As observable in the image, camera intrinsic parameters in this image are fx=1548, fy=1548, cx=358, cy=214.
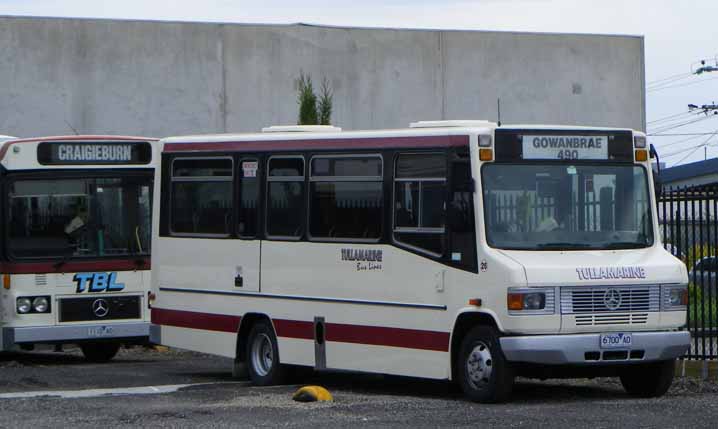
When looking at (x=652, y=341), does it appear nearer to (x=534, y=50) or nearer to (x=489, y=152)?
(x=489, y=152)

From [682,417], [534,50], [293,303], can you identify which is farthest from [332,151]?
[534,50]

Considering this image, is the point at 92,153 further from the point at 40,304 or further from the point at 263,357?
the point at 263,357

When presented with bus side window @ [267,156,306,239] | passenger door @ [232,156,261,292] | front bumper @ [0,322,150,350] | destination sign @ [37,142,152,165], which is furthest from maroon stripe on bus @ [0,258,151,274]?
bus side window @ [267,156,306,239]

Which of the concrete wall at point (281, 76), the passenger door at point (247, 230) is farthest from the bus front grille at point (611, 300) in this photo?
the concrete wall at point (281, 76)

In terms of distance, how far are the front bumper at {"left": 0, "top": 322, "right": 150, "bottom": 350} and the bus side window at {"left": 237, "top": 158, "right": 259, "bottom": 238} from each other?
12.4 feet

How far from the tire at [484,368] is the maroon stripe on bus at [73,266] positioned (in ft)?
24.0

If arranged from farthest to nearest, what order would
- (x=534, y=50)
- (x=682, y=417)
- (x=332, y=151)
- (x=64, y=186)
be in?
(x=534, y=50)
(x=64, y=186)
(x=332, y=151)
(x=682, y=417)

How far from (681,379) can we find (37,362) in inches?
372

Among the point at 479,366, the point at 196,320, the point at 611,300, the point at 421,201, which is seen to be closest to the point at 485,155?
the point at 421,201

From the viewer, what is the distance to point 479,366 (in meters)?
14.2

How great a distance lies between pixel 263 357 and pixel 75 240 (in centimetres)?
438

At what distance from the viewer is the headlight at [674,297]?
14.4m

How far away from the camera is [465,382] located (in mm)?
14375

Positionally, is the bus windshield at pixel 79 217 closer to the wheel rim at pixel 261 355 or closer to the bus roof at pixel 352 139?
the bus roof at pixel 352 139
